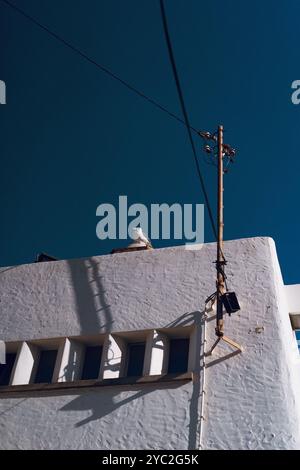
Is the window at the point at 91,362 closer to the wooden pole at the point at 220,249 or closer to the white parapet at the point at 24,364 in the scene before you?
the white parapet at the point at 24,364

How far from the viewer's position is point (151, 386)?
8867mm

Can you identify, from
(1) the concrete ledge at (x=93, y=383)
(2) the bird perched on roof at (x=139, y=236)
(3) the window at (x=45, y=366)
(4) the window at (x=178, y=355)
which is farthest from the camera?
(2) the bird perched on roof at (x=139, y=236)

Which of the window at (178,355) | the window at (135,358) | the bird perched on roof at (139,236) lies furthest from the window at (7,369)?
the bird perched on roof at (139,236)

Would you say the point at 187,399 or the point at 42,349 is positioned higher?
the point at 42,349

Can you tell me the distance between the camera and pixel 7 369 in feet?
33.4

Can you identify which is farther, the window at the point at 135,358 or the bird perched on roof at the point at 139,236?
the bird perched on roof at the point at 139,236

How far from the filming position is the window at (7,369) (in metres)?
10.0

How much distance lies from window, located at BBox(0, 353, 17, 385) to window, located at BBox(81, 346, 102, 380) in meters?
1.38

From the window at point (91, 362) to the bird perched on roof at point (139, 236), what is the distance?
2757 millimetres

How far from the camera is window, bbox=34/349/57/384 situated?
32.3 feet

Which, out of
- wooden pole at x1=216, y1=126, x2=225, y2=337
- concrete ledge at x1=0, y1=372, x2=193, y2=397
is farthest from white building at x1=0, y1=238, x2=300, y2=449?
wooden pole at x1=216, y1=126, x2=225, y2=337

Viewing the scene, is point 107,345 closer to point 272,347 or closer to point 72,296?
point 72,296
